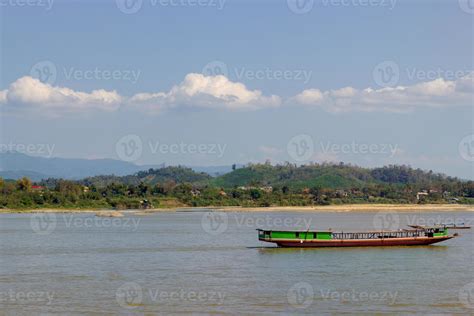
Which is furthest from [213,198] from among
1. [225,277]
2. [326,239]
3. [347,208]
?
[225,277]

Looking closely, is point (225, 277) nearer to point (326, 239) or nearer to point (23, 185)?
point (326, 239)

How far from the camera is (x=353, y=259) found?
4275 centimetres

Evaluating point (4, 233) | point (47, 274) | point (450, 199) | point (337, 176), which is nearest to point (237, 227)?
point (4, 233)

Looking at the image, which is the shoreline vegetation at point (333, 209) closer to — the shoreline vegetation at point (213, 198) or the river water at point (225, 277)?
the shoreline vegetation at point (213, 198)

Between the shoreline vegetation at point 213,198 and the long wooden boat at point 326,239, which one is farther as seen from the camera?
the shoreline vegetation at point 213,198

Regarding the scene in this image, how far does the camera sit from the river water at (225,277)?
27797 millimetres

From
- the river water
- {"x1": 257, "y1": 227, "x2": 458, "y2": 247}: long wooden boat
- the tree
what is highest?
the tree

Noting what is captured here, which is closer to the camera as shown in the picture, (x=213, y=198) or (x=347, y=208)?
(x=347, y=208)

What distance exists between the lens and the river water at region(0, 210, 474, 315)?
91.2ft

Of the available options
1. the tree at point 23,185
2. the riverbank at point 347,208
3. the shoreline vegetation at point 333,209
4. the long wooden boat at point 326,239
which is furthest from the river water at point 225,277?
the tree at point 23,185

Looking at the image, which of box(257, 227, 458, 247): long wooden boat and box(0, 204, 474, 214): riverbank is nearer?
box(257, 227, 458, 247): long wooden boat

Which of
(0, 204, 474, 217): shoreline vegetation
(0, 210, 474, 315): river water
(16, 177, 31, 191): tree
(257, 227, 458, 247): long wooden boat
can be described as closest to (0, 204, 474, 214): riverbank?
(0, 204, 474, 217): shoreline vegetation

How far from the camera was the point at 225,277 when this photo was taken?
3491cm

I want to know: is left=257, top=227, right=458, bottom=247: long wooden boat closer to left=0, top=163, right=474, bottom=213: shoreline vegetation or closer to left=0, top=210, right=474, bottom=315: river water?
left=0, top=210, right=474, bottom=315: river water
